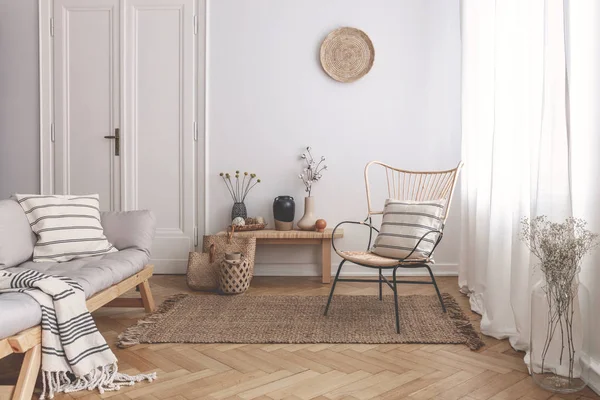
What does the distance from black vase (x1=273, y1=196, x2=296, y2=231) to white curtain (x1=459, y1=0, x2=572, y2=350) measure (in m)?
1.33

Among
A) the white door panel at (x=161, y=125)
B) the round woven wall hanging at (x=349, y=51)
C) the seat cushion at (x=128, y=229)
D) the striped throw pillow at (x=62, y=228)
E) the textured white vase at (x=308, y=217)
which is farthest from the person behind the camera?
the white door panel at (x=161, y=125)

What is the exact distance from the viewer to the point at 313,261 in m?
4.80

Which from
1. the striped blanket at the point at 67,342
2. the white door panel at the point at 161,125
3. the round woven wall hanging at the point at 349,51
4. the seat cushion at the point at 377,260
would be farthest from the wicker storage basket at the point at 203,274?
the round woven wall hanging at the point at 349,51

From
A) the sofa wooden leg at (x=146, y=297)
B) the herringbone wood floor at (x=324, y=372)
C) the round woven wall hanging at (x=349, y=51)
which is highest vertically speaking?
the round woven wall hanging at (x=349, y=51)

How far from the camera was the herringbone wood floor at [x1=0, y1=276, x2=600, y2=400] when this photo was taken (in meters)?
2.25

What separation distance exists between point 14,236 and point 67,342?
96 cm

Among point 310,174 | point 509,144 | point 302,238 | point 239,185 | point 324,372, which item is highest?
point 509,144

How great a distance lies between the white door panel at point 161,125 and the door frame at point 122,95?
2.3 inches

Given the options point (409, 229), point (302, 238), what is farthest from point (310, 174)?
point (409, 229)

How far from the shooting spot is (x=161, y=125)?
4.85 metres

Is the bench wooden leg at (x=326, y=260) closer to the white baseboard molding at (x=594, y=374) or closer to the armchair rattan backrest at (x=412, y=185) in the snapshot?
the armchair rattan backrest at (x=412, y=185)

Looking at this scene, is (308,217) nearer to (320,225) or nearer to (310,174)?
(320,225)

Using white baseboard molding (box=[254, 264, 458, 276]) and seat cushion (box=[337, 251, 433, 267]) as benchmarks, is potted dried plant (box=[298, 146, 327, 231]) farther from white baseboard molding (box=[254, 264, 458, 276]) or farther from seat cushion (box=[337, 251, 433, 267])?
seat cushion (box=[337, 251, 433, 267])

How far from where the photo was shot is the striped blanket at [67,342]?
224 centimetres
